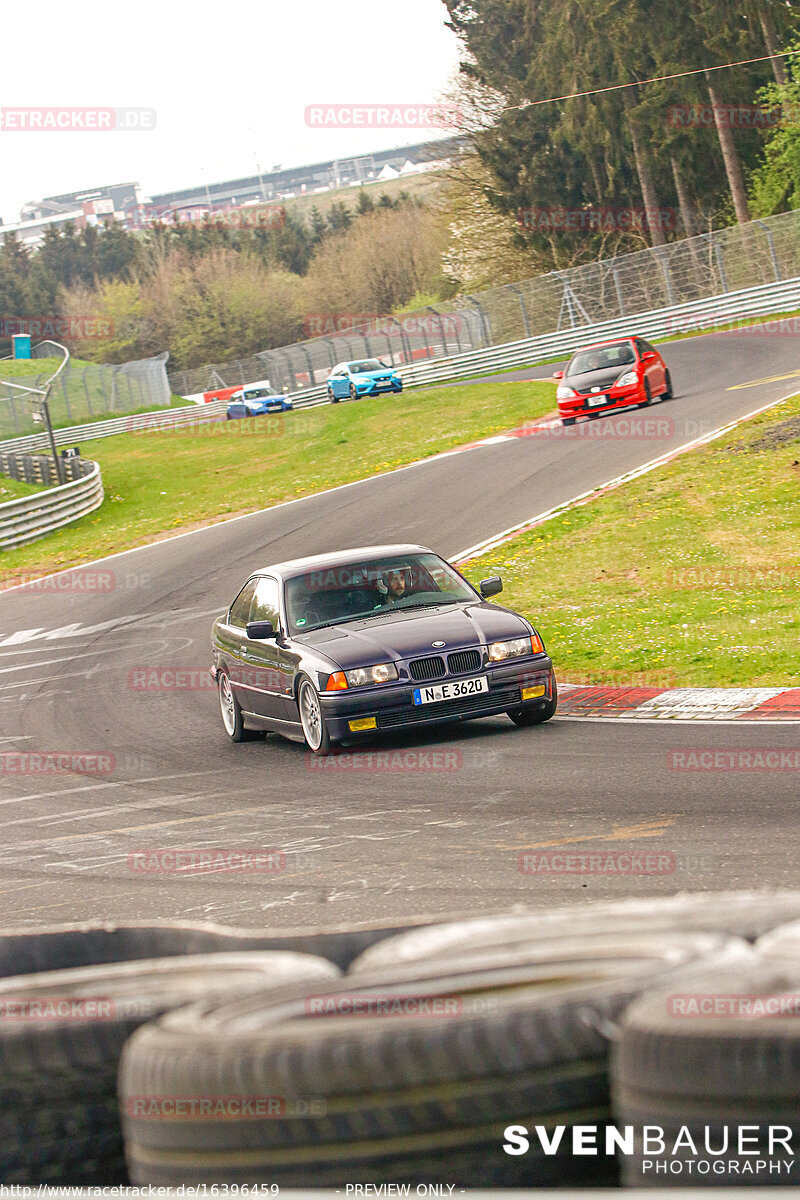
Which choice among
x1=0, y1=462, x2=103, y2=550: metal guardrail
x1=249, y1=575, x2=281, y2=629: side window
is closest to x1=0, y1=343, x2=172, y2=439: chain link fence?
x1=0, y1=462, x2=103, y2=550: metal guardrail

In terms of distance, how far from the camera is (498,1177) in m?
2.50

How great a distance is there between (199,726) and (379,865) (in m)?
6.24

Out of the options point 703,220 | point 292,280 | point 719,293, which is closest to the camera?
point 719,293

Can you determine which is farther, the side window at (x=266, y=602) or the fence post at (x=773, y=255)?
the fence post at (x=773, y=255)

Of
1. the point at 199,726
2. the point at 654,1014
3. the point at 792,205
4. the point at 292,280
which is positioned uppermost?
the point at 292,280

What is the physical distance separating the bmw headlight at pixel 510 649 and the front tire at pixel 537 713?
0.30 metres

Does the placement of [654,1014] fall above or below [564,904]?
above

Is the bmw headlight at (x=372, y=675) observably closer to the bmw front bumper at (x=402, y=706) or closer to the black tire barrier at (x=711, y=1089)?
the bmw front bumper at (x=402, y=706)

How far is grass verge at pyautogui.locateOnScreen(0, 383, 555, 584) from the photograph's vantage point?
102 feet

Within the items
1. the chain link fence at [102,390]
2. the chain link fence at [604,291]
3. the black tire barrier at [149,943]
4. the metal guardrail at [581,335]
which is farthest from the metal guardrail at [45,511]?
the black tire barrier at [149,943]

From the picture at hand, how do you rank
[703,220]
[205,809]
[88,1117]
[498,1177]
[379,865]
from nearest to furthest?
[498,1177], [88,1117], [379,865], [205,809], [703,220]

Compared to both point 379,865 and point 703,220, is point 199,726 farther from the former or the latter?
point 703,220

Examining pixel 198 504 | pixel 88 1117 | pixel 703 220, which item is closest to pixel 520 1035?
pixel 88 1117

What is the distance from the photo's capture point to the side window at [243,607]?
12.0 m
